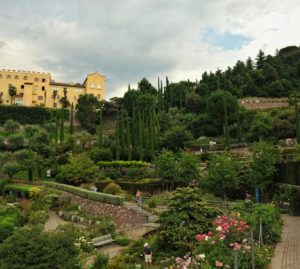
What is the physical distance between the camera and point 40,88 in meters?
86.4

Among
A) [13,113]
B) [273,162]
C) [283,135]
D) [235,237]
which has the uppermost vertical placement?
[13,113]

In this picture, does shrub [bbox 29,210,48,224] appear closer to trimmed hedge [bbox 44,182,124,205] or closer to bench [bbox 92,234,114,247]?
trimmed hedge [bbox 44,182,124,205]

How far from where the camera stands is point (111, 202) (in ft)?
79.5

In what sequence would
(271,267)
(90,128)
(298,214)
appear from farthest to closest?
1. (90,128)
2. (298,214)
3. (271,267)

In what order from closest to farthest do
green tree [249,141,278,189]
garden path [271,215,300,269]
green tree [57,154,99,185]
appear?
garden path [271,215,300,269] < green tree [249,141,278,189] < green tree [57,154,99,185]

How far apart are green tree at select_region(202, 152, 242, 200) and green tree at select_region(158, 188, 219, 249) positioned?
1266 centimetres

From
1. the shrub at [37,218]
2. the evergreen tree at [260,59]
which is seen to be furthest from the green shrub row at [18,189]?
the evergreen tree at [260,59]

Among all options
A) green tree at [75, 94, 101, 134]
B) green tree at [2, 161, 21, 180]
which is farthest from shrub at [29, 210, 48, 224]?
green tree at [75, 94, 101, 134]

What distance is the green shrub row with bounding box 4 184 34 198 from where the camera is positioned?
32.1m

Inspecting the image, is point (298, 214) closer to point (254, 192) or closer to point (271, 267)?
point (254, 192)

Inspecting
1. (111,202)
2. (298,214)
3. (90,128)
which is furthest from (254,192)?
(90,128)

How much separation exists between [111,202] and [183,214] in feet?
37.7

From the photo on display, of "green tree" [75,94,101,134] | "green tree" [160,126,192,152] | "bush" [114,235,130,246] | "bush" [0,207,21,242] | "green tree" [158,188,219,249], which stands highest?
"green tree" [75,94,101,134]

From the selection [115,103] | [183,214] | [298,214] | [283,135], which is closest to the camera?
[183,214]
